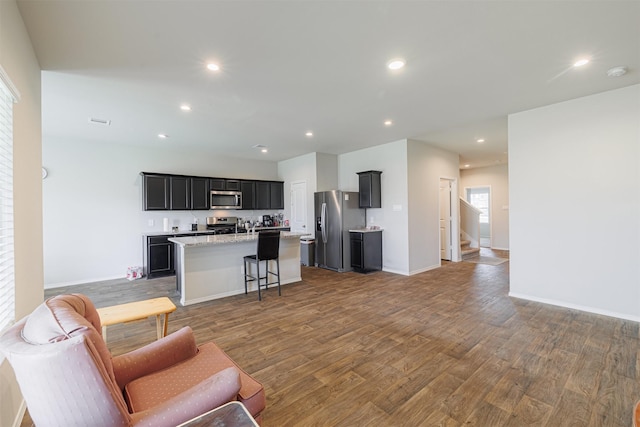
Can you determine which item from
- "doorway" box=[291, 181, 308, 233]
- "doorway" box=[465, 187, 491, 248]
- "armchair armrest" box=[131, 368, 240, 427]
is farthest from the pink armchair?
"doorway" box=[465, 187, 491, 248]

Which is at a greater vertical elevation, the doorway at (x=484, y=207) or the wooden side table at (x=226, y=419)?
the doorway at (x=484, y=207)

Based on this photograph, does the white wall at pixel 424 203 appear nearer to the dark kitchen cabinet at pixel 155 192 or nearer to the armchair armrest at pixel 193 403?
the armchair armrest at pixel 193 403

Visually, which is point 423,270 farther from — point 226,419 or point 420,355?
point 226,419

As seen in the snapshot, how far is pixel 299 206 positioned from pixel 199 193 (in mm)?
2425

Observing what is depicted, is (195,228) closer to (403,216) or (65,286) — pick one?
(65,286)

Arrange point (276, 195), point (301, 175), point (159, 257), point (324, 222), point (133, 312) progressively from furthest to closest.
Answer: point (276, 195), point (301, 175), point (324, 222), point (159, 257), point (133, 312)

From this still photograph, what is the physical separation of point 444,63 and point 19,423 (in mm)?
4303

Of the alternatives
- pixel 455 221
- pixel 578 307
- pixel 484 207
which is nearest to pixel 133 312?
pixel 578 307

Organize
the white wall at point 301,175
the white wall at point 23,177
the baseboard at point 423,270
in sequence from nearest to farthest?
the white wall at point 23,177 < the baseboard at point 423,270 < the white wall at point 301,175

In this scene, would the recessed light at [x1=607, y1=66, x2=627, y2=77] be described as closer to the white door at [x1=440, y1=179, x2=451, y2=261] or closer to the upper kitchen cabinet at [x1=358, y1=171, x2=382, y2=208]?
the upper kitchen cabinet at [x1=358, y1=171, x2=382, y2=208]

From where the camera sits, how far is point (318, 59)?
8.46 ft

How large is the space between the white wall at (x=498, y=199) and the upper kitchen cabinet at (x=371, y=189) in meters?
5.08

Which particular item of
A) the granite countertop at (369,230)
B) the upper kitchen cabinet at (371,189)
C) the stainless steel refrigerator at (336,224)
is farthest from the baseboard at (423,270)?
the upper kitchen cabinet at (371,189)

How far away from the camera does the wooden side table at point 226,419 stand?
3.23 ft
